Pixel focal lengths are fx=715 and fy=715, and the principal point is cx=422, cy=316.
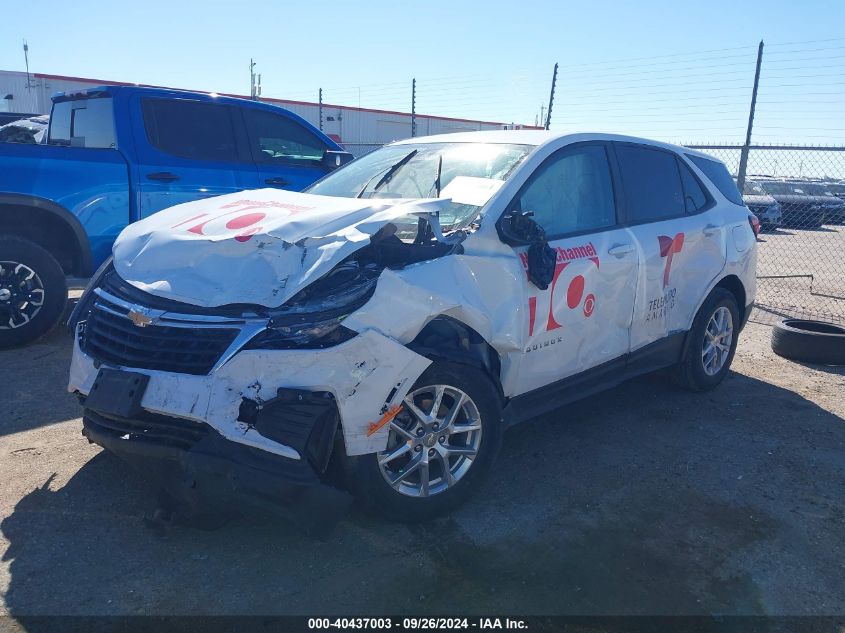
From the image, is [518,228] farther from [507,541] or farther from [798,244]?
[798,244]

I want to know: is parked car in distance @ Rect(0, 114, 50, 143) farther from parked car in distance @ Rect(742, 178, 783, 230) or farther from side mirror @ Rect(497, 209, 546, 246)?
parked car in distance @ Rect(742, 178, 783, 230)

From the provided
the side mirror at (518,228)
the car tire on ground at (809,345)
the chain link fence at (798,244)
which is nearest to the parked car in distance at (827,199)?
the chain link fence at (798,244)

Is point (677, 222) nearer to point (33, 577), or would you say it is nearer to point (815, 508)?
point (815, 508)

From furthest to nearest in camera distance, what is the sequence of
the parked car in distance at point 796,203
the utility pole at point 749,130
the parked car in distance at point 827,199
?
1. the parked car in distance at point 827,199
2. the parked car in distance at point 796,203
3. the utility pole at point 749,130

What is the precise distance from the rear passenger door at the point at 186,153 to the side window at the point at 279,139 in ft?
0.40

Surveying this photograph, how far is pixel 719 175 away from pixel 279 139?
4.08 m

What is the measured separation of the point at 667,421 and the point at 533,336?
1712mm

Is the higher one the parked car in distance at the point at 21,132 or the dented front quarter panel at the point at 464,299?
the parked car in distance at the point at 21,132

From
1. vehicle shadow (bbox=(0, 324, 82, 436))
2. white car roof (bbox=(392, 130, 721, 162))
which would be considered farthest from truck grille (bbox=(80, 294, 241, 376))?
white car roof (bbox=(392, 130, 721, 162))

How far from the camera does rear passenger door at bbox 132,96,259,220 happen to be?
243 inches

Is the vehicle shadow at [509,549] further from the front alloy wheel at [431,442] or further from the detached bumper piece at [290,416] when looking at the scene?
the detached bumper piece at [290,416]

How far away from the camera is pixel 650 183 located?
4.75 m

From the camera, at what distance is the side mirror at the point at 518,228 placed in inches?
139

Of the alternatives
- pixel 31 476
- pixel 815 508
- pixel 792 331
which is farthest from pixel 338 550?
pixel 792 331
